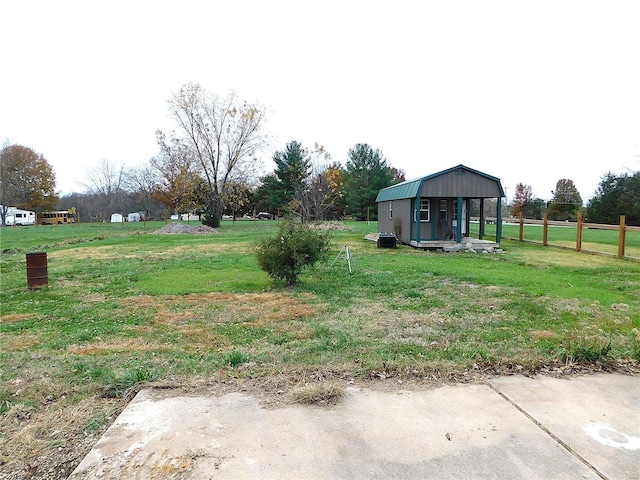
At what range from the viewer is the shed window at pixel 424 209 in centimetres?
1611

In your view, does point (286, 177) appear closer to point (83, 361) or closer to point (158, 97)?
point (158, 97)

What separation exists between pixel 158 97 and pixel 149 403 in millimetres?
31711

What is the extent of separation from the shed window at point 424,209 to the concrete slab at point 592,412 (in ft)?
43.3

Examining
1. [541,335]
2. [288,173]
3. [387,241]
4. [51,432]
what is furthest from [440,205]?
[288,173]

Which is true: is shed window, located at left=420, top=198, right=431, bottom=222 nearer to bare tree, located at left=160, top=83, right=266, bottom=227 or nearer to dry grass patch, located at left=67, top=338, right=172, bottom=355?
dry grass patch, located at left=67, top=338, right=172, bottom=355

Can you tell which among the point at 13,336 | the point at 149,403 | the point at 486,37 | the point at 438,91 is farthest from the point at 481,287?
the point at 438,91

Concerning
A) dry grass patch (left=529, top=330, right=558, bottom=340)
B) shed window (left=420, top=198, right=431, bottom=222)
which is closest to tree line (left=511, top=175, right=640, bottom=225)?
shed window (left=420, top=198, right=431, bottom=222)

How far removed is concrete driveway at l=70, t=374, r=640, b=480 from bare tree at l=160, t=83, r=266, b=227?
29268 millimetres

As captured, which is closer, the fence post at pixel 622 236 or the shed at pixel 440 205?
the fence post at pixel 622 236

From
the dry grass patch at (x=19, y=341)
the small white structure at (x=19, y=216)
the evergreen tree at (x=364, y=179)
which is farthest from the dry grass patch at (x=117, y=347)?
the small white structure at (x=19, y=216)

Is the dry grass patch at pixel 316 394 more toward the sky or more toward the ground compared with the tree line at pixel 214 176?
more toward the ground

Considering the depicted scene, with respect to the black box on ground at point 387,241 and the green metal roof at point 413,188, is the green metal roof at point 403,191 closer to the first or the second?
the green metal roof at point 413,188

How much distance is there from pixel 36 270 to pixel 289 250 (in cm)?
506

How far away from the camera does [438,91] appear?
44.4 ft
